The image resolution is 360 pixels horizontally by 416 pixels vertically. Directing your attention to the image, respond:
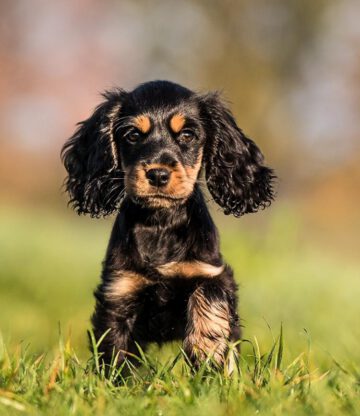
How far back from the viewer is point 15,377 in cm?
A: 294

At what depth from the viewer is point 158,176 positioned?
3650 mm

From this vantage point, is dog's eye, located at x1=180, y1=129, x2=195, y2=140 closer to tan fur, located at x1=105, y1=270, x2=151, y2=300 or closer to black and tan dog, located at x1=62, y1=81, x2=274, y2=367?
black and tan dog, located at x1=62, y1=81, x2=274, y2=367

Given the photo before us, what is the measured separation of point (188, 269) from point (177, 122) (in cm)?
74

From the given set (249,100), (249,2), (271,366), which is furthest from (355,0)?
(271,366)

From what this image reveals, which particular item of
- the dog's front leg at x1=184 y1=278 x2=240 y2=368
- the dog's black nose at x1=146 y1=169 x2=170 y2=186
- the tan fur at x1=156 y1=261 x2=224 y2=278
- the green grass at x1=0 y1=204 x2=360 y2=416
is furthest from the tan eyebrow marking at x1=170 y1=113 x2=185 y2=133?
the green grass at x1=0 y1=204 x2=360 y2=416

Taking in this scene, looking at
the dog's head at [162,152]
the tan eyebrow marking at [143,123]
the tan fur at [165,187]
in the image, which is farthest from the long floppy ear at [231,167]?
the tan fur at [165,187]

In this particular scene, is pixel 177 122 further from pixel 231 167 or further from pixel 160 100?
pixel 231 167

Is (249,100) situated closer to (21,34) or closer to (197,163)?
(21,34)

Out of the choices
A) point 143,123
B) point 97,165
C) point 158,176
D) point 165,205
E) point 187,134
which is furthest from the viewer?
point 97,165

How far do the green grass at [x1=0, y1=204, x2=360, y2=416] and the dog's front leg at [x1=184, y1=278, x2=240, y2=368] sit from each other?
0.14 metres

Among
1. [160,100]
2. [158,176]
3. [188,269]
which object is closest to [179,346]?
[188,269]

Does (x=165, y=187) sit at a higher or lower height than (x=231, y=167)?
lower

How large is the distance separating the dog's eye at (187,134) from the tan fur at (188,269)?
67cm

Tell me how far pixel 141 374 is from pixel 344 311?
403 centimetres
